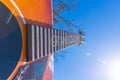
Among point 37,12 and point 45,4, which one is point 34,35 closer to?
point 37,12

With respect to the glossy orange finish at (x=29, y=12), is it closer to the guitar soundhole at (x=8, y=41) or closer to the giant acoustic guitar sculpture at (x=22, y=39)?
the giant acoustic guitar sculpture at (x=22, y=39)

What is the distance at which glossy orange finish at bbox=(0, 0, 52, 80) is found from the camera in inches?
368

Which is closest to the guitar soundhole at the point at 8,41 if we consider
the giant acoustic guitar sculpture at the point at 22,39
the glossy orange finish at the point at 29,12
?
the giant acoustic guitar sculpture at the point at 22,39

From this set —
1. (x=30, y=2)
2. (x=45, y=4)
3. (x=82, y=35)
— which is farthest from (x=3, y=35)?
(x=82, y=35)

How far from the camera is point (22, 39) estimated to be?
9.36 metres

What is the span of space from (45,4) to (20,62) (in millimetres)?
3082

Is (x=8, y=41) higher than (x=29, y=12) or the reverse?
the reverse

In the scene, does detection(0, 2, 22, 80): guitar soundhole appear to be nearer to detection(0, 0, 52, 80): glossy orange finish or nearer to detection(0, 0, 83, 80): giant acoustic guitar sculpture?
detection(0, 0, 83, 80): giant acoustic guitar sculpture

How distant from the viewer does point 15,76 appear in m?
9.45

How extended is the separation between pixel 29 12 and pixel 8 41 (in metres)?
1.90

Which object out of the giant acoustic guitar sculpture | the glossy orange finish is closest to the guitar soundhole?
the giant acoustic guitar sculpture

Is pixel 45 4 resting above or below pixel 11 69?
above

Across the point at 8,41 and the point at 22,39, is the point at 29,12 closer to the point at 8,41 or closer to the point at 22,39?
the point at 22,39

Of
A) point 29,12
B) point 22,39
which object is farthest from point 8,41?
point 29,12
